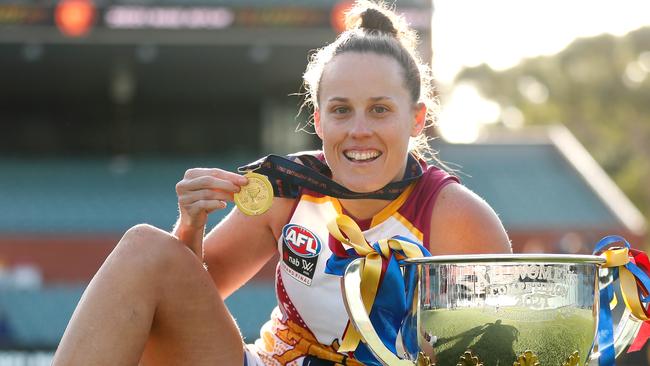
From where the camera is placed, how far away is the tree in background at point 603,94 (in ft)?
87.2

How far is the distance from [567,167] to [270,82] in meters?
4.10

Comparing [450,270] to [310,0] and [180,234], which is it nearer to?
[180,234]

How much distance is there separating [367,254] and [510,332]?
24 centimetres

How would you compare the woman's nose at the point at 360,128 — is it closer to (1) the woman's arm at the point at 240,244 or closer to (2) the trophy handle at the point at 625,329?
(1) the woman's arm at the point at 240,244

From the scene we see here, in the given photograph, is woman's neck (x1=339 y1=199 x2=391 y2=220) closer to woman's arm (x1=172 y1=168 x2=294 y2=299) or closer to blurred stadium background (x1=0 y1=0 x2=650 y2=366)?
woman's arm (x1=172 y1=168 x2=294 y2=299)

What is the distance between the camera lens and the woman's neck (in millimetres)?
2234

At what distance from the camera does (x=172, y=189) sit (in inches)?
498

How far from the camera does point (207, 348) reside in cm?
204

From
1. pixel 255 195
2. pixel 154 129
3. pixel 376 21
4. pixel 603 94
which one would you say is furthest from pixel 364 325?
pixel 603 94

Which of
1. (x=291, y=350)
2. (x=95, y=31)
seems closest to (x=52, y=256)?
(x=95, y=31)

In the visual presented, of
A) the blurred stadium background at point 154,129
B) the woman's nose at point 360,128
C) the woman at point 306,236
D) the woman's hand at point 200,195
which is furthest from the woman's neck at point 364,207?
the blurred stadium background at point 154,129

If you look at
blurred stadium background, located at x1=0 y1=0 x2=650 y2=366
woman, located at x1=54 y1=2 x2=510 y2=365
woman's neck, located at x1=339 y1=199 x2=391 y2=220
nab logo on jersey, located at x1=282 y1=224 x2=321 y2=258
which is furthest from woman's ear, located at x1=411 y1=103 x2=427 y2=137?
blurred stadium background, located at x1=0 y1=0 x2=650 y2=366

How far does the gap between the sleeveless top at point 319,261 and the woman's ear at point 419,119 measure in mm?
84

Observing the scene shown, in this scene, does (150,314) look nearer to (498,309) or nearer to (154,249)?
(154,249)
